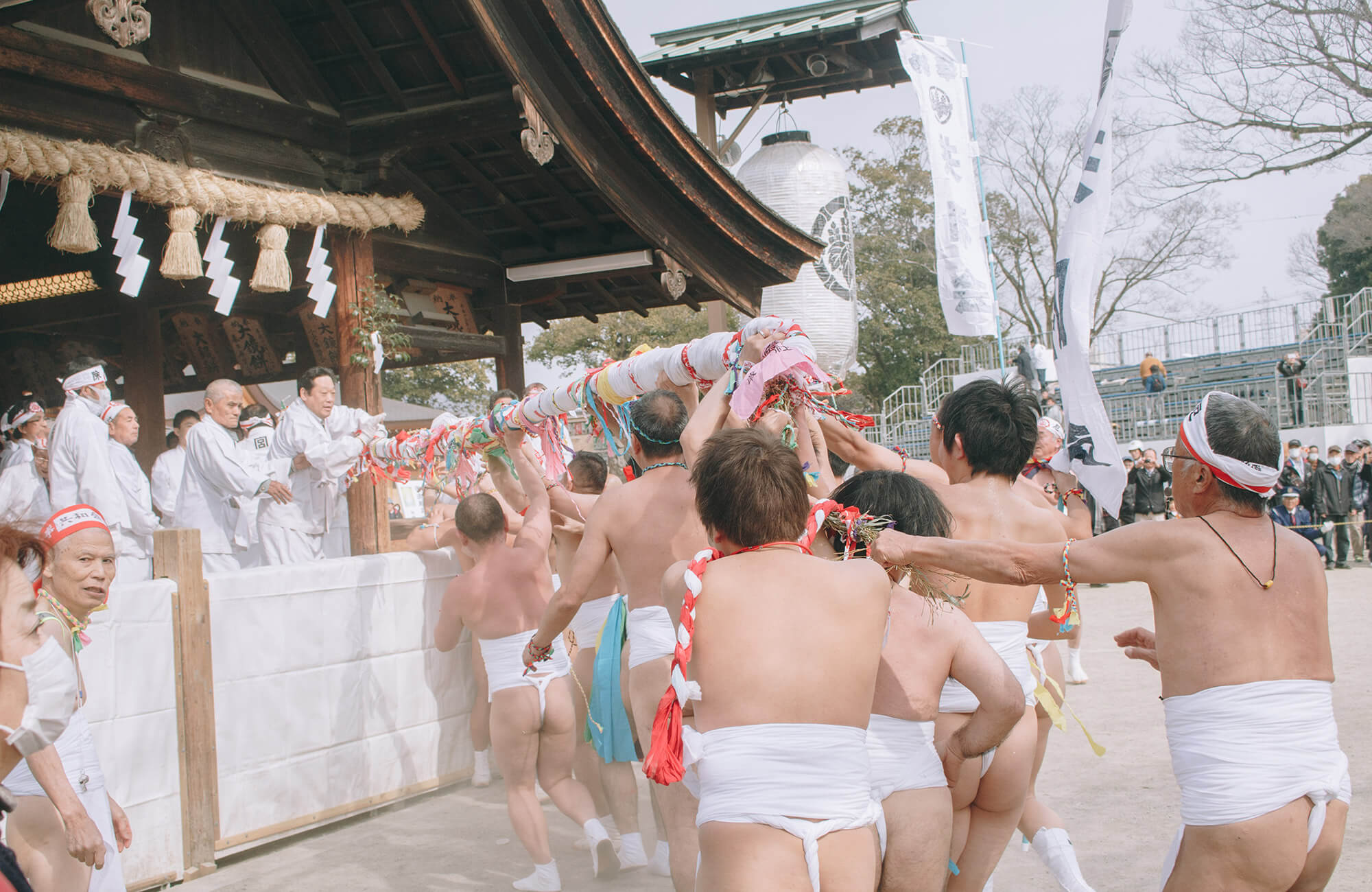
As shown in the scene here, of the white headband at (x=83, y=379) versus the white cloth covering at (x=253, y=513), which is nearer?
the white headband at (x=83, y=379)

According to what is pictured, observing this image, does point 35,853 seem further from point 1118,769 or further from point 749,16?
point 749,16

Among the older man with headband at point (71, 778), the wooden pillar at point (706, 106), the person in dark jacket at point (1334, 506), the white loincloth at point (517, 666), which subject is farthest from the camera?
the wooden pillar at point (706, 106)

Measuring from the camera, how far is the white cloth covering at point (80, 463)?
19.8ft

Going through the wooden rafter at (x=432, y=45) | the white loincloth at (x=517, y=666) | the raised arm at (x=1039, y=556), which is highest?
the wooden rafter at (x=432, y=45)

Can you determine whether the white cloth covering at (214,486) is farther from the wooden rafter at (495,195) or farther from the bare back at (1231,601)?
the bare back at (1231,601)

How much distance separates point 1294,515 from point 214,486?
13367 mm

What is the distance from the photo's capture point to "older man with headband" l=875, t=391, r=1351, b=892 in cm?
246

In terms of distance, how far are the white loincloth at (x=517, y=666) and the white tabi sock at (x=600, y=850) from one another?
55 centimetres

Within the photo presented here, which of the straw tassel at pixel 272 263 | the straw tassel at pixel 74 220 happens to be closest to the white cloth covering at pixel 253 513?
the straw tassel at pixel 272 263

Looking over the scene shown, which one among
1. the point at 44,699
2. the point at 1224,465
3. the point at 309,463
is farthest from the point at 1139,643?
the point at 309,463

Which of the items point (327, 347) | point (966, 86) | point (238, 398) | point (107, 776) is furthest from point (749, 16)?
point (107, 776)

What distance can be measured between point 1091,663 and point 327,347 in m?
7.22

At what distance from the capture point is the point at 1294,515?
46.1 feet

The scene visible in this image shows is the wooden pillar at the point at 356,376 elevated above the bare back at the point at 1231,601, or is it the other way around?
the wooden pillar at the point at 356,376
